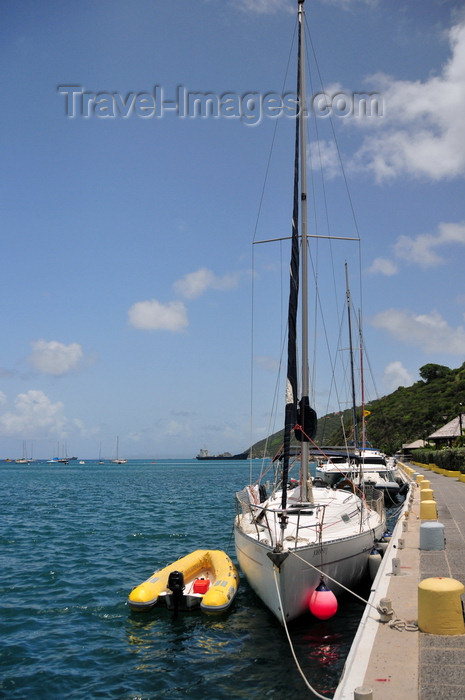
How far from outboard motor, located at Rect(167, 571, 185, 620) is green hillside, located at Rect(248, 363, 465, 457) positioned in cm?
7781

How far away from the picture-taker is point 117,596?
15539 mm

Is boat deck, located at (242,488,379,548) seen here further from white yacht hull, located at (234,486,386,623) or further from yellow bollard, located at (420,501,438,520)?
yellow bollard, located at (420,501,438,520)

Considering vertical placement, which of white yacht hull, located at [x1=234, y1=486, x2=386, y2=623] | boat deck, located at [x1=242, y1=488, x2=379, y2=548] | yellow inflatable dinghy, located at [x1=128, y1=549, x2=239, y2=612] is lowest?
yellow inflatable dinghy, located at [x1=128, y1=549, x2=239, y2=612]

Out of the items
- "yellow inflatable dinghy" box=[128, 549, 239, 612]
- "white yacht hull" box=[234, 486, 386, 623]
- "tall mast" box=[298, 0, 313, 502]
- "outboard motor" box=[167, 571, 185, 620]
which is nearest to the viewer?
"white yacht hull" box=[234, 486, 386, 623]

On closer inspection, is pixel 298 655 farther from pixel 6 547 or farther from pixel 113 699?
pixel 6 547

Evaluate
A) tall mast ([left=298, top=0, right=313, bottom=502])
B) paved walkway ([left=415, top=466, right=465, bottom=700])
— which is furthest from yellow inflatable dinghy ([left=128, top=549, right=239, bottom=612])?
tall mast ([left=298, top=0, right=313, bottom=502])

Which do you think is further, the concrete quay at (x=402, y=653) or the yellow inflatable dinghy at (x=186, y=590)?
the yellow inflatable dinghy at (x=186, y=590)

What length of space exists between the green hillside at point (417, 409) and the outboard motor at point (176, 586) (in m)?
77.8

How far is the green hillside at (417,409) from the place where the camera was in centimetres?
9844

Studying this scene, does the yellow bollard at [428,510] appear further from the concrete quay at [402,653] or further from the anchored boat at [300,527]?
the concrete quay at [402,653]

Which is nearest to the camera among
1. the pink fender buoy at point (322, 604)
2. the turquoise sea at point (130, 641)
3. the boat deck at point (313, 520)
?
the turquoise sea at point (130, 641)

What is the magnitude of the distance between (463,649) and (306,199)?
45.8ft

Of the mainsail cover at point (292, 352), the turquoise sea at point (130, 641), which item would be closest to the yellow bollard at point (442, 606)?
the turquoise sea at point (130, 641)

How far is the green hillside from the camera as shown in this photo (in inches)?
3875
